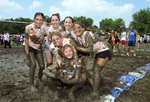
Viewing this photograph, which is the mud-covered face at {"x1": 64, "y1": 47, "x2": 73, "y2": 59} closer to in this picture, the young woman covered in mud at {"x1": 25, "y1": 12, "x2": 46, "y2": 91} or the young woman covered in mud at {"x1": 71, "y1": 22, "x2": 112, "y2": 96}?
the young woman covered in mud at {"x1": 71, "y1": 22, "x2": 112, "y2": 96}

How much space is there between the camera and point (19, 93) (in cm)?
313

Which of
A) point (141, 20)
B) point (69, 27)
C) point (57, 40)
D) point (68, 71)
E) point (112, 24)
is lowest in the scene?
point (68, 71)

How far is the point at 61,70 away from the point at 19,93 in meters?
1.13

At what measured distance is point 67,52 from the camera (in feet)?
9.21

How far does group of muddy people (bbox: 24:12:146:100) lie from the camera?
2.84 m

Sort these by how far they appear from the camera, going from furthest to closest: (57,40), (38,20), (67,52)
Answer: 1. (38,20)
2. (57,40)
3. (67,52)

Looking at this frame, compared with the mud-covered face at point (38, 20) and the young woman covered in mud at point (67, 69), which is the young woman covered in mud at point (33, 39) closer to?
the mud-covered face at point (38, 20)

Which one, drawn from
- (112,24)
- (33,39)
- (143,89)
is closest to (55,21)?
(33,39)

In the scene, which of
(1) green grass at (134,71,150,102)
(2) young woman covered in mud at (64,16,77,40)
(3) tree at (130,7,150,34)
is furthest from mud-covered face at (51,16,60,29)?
(3) tree at (130,7,150,34)

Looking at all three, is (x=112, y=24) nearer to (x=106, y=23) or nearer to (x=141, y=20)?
(x=106, y=23)

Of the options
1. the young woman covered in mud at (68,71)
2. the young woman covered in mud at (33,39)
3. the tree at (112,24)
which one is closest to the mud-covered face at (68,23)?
the young woman covered in mud at (33,39)

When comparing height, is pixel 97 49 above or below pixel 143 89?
above

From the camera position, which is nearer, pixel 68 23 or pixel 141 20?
pixel 68 23

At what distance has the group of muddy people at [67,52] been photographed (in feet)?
9.32
